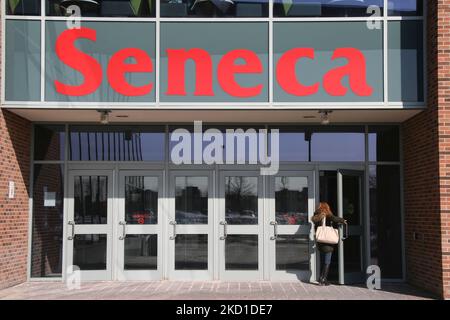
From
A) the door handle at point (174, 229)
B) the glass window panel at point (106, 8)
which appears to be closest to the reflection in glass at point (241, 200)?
the door handle at point (174, 229)

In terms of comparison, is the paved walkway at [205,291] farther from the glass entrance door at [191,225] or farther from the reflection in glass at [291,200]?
the reflection in glass at [291,200]

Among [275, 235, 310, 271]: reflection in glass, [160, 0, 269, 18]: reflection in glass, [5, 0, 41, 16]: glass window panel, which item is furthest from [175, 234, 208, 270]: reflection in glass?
[5, 0, 41, 16]: glass window panel

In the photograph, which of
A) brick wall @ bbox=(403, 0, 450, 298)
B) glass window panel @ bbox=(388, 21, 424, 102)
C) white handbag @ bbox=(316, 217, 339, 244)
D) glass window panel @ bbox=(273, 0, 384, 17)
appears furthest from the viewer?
white handbag @ bbox=(316, 217, 339, 244)

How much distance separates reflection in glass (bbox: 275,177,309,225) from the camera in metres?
11.0

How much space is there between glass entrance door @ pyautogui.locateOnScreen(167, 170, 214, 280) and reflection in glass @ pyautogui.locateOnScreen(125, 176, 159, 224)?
332 mm

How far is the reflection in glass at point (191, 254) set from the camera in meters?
10.9

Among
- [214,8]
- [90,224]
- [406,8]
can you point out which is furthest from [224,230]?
Result: [406,8]

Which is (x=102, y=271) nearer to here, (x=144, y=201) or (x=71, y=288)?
(x=71, y=288)

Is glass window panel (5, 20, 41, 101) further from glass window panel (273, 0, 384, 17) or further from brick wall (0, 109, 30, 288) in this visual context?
glass window panel (273, 0, 384, 17)

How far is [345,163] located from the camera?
36.2 ft

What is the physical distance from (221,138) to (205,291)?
9.91ft

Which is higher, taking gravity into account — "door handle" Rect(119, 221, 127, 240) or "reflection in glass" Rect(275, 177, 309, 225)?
"reflection in glass" Rect(275, 177, 309, 225)

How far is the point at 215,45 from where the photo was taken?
31.9 feet

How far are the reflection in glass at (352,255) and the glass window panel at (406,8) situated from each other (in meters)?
4.21
